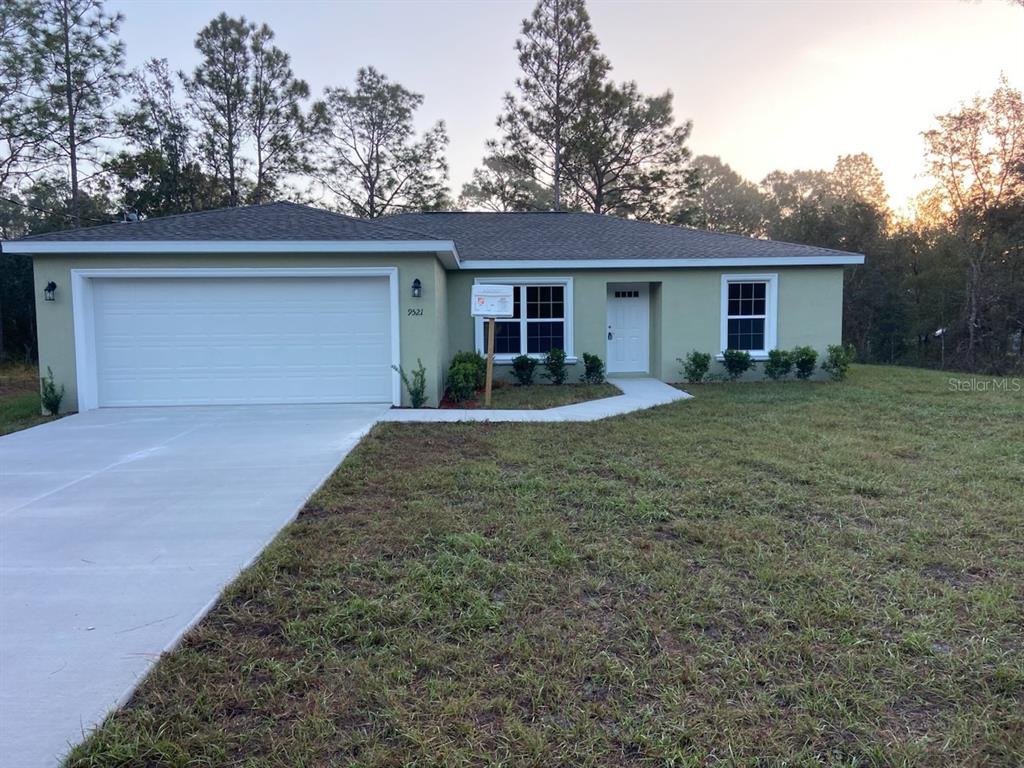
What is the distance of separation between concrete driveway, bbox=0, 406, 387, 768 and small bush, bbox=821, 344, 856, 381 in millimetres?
9880

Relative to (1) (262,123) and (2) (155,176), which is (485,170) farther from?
(2) (155,176)

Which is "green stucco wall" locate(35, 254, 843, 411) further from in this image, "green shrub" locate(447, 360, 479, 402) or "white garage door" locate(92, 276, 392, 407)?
"white garage door" locate(92, 276, 392, 407)

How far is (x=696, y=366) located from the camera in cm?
1234

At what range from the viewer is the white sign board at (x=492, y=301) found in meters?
9.23

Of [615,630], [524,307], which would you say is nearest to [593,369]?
[524,307]

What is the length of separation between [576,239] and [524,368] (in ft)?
11.8

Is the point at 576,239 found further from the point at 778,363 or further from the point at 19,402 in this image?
the point at 19,402

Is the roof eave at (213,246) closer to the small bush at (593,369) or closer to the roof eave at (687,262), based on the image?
the roof eave at (687,262)

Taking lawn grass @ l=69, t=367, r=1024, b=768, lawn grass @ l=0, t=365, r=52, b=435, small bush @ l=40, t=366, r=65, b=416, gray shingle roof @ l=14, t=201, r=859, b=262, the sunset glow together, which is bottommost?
lawn grass @ l=69, t=367, r=1024, b=768

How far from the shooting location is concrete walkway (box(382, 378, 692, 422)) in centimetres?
826

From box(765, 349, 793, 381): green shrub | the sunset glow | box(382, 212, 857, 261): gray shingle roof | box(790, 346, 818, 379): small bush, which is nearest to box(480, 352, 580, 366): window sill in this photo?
box(382, 212, 857, 261): gray shingle roof

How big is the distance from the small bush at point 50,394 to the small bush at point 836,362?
13.9 m

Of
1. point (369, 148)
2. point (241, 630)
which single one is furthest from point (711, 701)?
point (369, 148)

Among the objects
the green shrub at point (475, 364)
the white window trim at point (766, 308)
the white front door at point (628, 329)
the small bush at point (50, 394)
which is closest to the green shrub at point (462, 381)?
the green shrub at point (475, 364)
